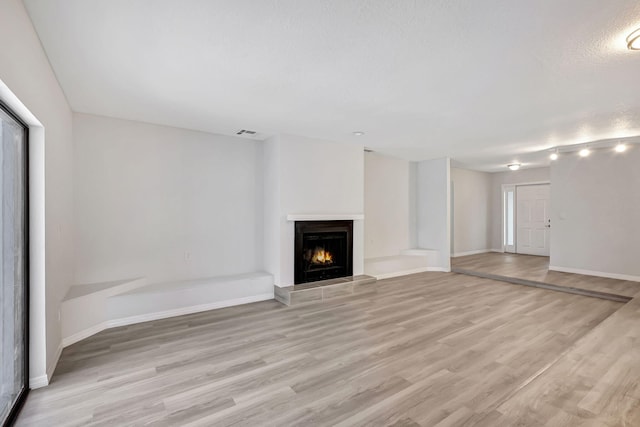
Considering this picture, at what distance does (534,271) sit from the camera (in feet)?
20.3

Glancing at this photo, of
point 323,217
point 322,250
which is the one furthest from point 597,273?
point 323,217

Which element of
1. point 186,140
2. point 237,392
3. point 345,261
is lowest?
point 237,392

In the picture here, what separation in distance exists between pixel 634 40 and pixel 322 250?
413 centimetres

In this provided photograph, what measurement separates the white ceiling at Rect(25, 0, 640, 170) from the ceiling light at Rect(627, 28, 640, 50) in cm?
6

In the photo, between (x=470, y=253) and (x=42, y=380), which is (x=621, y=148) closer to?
(x=470, y=253)

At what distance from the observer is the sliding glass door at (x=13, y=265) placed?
1911 millimetres

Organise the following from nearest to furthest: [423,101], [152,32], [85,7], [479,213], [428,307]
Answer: [85,7]
[152,32]
[423,101]
[428,307]
[479,213]

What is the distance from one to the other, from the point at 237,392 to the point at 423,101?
10.7 feet

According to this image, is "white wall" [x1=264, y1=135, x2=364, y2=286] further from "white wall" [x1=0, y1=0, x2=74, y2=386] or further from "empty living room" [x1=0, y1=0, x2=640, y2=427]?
"white wall" [x1=0, y1=0, x2=74, y2=386]

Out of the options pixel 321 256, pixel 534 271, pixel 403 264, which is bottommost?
pixel 534 271

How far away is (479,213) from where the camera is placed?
29.3 feet

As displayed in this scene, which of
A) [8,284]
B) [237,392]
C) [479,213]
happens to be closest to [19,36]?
[8,284]

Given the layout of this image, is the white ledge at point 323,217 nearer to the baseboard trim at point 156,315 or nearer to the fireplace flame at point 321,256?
the fireplace flame at point 321,256

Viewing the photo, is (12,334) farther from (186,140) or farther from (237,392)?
(186,140)
